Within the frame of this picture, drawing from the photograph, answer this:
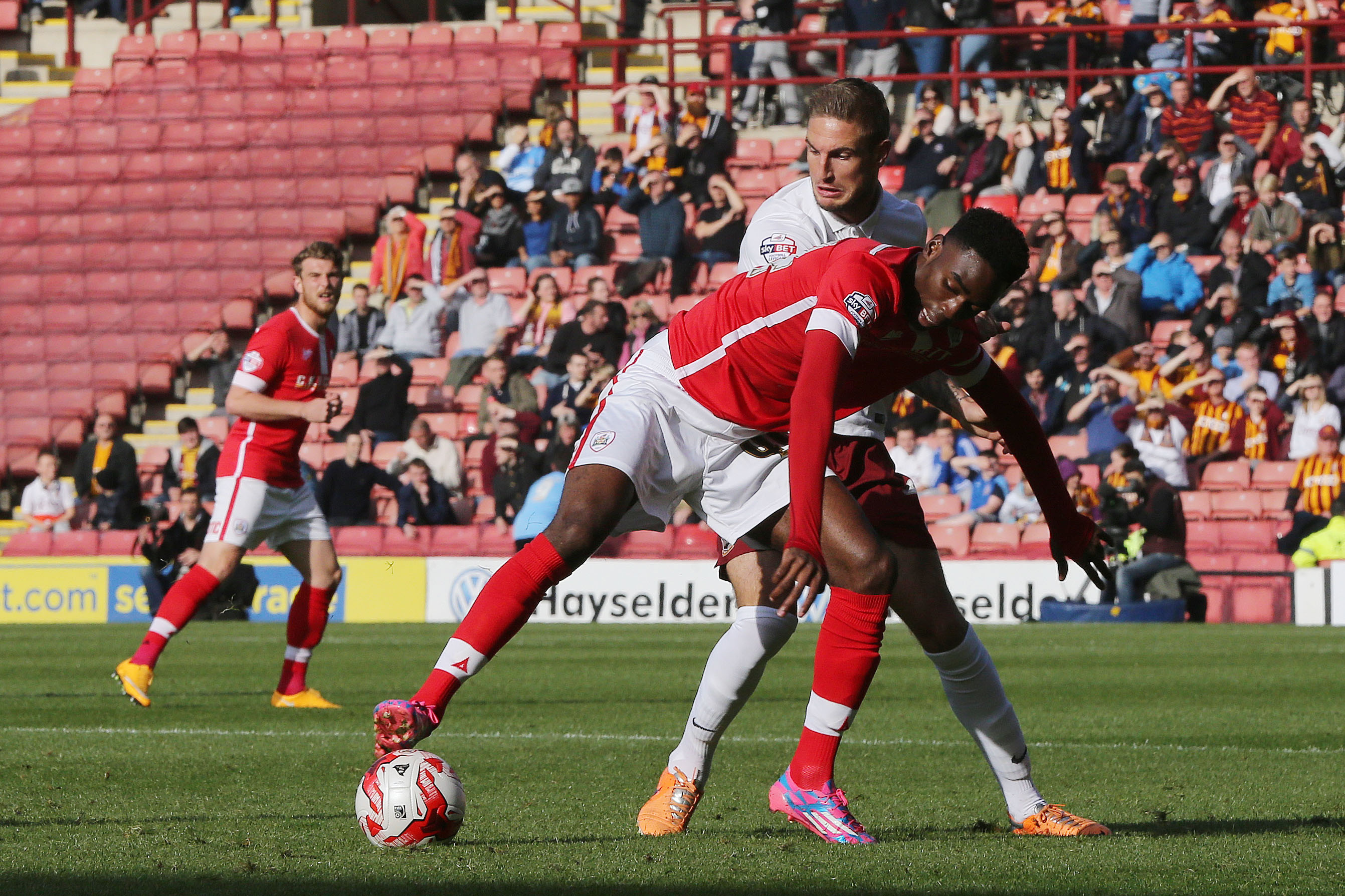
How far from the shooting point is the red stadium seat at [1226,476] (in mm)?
17844

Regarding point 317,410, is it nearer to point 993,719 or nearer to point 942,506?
point 993,719

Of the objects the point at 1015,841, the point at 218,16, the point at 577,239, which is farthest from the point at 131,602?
the point at 1015,841

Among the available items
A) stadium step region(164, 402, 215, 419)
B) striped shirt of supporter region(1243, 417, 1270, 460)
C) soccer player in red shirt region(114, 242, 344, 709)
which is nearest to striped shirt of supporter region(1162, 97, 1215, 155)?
striped shirt of supporter region(1243, 417, 1270, 460)

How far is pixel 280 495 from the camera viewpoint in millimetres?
9516

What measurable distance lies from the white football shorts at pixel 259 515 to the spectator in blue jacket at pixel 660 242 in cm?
1172

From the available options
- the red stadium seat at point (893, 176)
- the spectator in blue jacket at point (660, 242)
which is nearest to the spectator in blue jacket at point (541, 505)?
the spectator in blue jacket at point (660, 242)

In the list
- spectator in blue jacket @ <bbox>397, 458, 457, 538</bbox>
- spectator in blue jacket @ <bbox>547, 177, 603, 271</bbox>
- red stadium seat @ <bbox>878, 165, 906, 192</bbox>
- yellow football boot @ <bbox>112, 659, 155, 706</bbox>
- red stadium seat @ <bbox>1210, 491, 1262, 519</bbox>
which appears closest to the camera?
yellow football boot @ <bbox>112, 659, 155, 706</bbox>

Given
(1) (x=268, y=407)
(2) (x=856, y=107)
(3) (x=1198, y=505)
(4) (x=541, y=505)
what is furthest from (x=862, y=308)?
(3) (x=1198, y=505)

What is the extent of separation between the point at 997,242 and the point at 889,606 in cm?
106

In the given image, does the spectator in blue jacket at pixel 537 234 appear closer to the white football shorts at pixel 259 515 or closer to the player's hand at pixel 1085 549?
the white football shorts at pixel 259 515

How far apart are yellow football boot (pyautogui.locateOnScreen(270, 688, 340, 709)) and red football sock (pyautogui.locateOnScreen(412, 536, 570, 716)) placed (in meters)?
4.78

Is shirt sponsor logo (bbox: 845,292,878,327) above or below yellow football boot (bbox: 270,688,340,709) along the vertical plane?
→ above

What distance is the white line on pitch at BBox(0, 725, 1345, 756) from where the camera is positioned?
7500 mm

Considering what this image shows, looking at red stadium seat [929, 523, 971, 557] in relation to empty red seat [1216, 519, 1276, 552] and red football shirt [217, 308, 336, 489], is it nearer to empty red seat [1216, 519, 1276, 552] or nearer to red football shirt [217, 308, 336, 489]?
empty red seat [1216, 519, 1276, 552]
